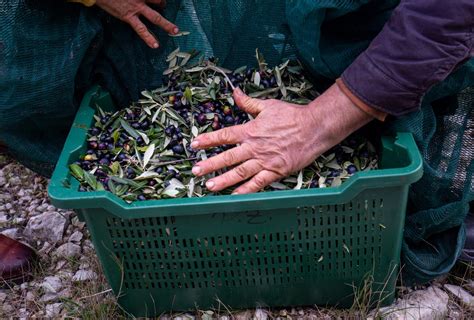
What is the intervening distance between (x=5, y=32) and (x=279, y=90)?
0.84 metres

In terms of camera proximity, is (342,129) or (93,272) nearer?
(342,129)

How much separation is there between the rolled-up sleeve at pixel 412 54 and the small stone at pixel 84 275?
1.02 metres

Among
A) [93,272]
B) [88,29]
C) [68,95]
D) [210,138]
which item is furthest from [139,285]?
[88,29]

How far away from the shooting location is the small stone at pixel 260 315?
179 cm

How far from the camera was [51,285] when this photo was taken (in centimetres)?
197

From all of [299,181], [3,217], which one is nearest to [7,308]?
[3,217]

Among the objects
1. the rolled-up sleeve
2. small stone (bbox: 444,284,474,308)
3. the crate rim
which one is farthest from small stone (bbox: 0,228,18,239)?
small stone (bbox: 444,284,474,308)

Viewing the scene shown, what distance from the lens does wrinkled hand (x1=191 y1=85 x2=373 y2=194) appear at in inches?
61.9

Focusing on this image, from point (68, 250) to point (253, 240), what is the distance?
2.59 feet

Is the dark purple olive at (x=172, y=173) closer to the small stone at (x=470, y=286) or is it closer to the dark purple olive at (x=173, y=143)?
the dark purple olive at (x=173, y=143)

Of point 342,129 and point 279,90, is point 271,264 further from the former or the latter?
point 279,90

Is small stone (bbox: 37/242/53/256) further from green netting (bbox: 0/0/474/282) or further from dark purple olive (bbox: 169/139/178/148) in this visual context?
dark purple olive (bbox: 169/139/178/148)

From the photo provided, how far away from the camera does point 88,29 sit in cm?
183

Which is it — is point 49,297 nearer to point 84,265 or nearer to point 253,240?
point 84,265
